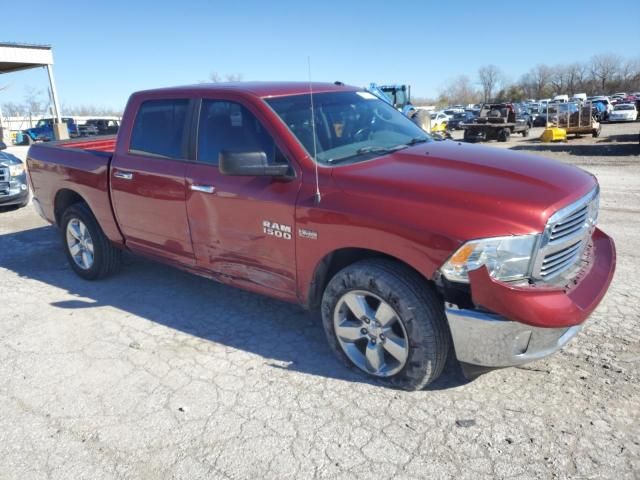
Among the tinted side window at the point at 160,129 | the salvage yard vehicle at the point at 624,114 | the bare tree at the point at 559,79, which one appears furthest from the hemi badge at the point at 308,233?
the bare tree at the point at 559,79

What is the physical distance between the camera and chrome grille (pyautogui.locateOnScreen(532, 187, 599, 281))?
266cm

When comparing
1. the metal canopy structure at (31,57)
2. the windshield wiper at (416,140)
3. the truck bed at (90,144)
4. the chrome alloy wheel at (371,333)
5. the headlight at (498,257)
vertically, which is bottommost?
the chrome alloy wheel at (371,333)

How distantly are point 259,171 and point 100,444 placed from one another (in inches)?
72.4

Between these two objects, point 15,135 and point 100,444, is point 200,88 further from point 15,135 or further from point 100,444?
point 15,135

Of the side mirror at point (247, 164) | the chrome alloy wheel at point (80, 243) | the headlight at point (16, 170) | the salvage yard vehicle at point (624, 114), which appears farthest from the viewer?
the salvage yard vehicle at point (624, 114)

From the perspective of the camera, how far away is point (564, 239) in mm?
2820

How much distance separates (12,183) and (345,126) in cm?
780

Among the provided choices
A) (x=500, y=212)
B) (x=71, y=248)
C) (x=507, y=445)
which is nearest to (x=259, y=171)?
(x=500, y=212)

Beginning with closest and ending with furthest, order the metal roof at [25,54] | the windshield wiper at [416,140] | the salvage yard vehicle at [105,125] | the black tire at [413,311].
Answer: the black tire at [413,311] → the windshield wiper at [416,140] → the metal roof at [25,54] → the salvage yard vehicle at [105,125]

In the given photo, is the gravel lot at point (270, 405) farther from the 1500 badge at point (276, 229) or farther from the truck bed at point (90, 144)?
the truck bed at point (90, 144)

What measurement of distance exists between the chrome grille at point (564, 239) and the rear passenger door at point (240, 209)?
1.52 meters

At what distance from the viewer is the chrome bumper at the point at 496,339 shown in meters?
2.65

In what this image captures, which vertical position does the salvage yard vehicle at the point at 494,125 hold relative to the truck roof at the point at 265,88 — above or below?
below

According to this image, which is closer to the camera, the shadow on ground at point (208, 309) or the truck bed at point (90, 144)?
the shadow on ground at point (208, 309)
